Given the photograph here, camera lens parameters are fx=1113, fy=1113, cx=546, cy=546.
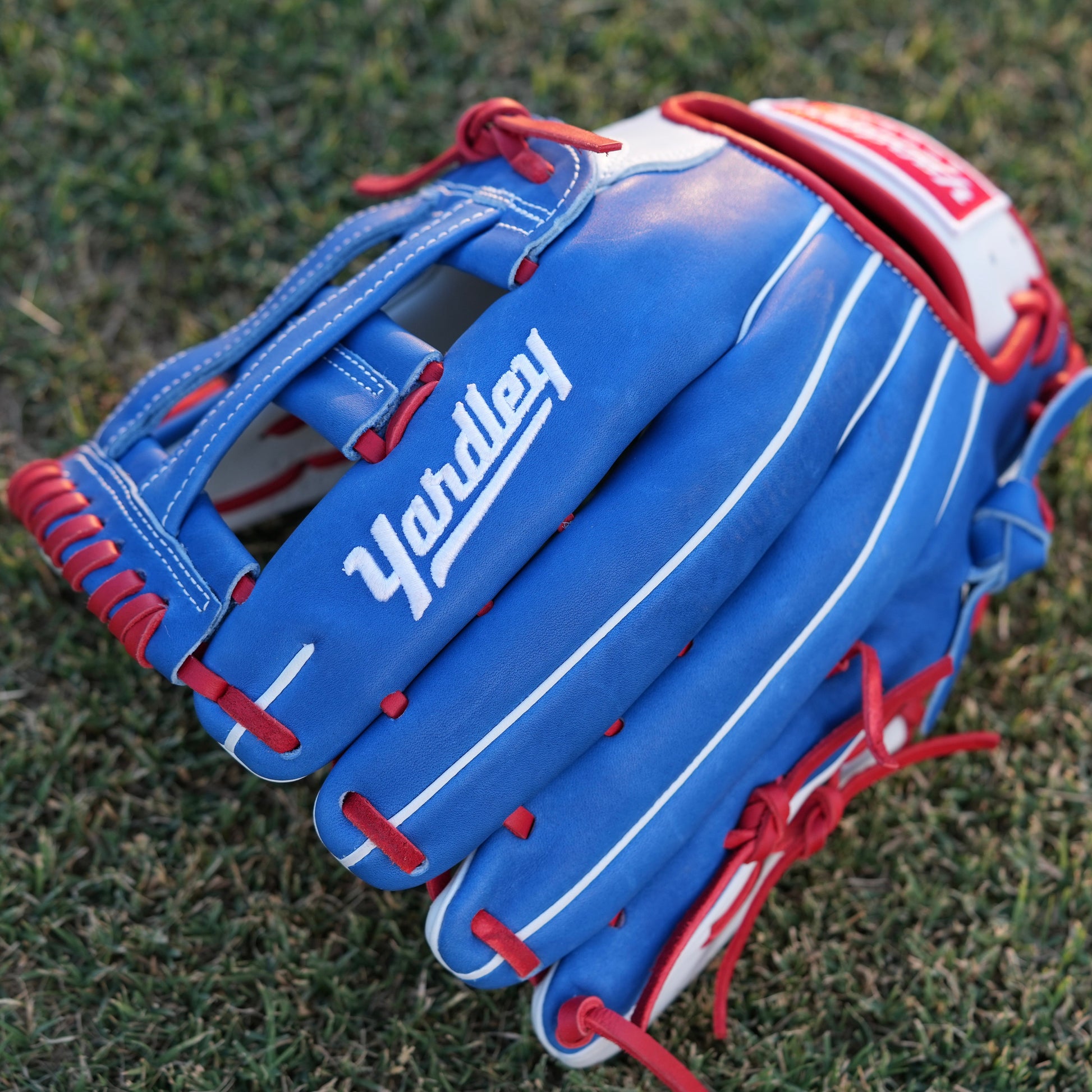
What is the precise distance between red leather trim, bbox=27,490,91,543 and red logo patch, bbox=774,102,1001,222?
4.52 feet

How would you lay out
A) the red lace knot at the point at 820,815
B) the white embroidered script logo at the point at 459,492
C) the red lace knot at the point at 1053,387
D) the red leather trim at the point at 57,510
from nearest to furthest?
the white embroidered script logo at the point at 459,492 < the red leather trim at the point at 57,510 < the red lace knot at the point at 820,815 < the red lace knot at the point at 1053,387

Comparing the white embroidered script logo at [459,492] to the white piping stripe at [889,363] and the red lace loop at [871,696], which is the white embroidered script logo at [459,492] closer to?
the white piping stripe at [889,363]

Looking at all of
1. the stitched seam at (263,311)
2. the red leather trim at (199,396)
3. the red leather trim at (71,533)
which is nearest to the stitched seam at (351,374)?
the stitched seam at (263,311)

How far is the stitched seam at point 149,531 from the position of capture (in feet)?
5.14

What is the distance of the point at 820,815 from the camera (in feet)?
5.97

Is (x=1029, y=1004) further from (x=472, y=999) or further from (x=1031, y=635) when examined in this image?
(x=472, y=999)

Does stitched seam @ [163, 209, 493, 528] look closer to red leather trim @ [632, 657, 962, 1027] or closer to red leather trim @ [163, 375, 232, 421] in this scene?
red leather trim @ [163, 375, 232, 421]

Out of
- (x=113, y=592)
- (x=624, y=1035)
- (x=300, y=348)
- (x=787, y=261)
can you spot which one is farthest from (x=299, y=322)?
(x=624, y=1035)

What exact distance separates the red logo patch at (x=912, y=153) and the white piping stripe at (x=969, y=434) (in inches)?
11.4

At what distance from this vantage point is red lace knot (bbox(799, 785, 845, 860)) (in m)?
1.80

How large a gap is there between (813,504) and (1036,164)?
1513 millimetres

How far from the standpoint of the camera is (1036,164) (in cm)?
266

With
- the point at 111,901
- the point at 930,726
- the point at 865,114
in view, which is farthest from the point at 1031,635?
the point at 111,901

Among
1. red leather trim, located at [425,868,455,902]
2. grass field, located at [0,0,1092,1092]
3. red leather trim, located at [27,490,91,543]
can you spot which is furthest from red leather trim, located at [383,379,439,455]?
grass field, located at [0,0,1092,1092]
